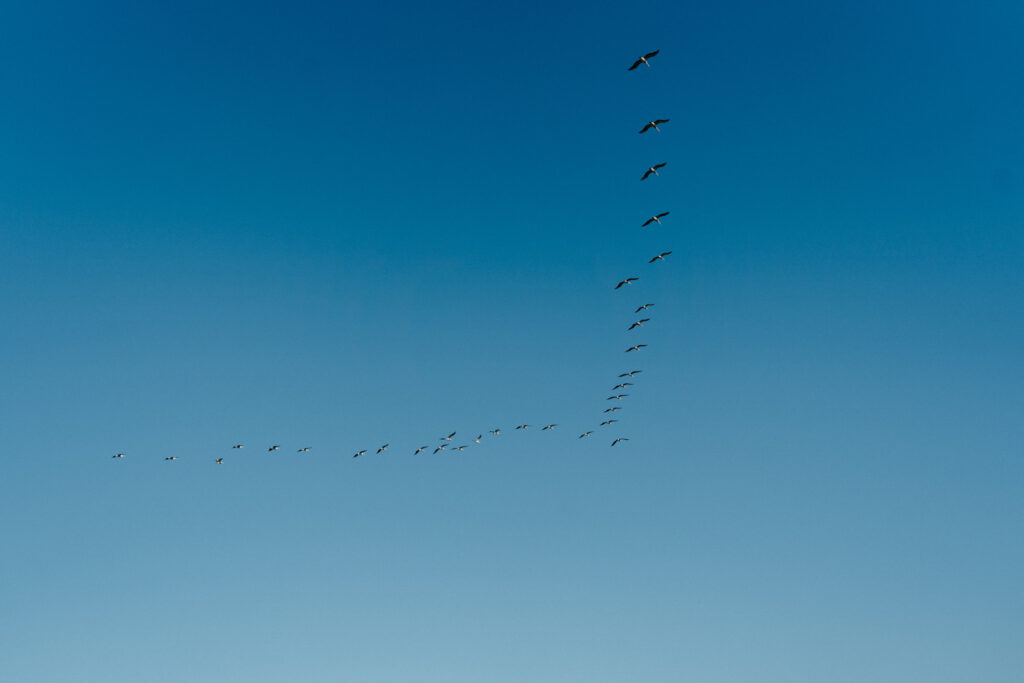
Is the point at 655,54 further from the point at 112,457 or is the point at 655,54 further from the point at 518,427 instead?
the point at 112,457

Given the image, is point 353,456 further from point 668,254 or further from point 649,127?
point 649,127

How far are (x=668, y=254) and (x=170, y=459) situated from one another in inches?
3801

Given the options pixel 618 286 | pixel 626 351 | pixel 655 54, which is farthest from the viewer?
pixel 626 351

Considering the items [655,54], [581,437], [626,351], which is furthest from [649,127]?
[581,437]

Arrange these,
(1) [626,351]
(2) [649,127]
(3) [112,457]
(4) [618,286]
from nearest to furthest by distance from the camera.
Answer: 1. (2) [649,127]
2. (4) [618,286]
3. (1) [626,351]
4. (3) [112,457]

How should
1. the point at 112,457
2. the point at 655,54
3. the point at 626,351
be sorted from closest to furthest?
1. the point at 655,54
2. the point at 626,351
3. the point at 112,457

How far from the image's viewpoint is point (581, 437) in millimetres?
153125

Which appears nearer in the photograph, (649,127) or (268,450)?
(649,127)

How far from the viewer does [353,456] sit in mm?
151500

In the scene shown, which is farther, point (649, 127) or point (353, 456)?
point (353, 456)

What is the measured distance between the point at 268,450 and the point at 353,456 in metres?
16.2

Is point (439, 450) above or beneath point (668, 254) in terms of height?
beneath

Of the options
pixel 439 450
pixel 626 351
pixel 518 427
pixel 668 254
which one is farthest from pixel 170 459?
pixel 668 254

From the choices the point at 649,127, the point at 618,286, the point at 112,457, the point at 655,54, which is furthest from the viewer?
the point at 112,457
